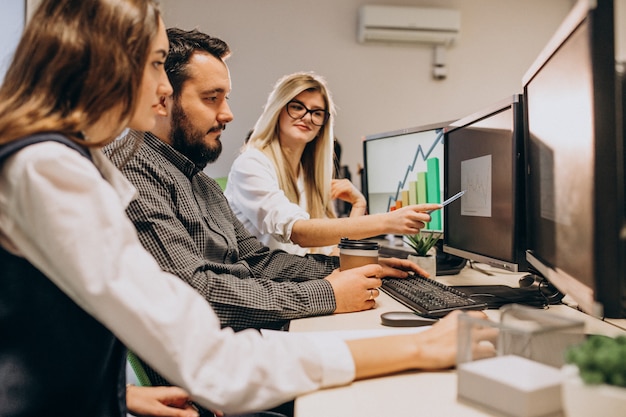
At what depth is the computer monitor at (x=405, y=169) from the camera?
5.47 ft

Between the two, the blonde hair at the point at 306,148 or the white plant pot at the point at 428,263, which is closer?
the white plant pot at the point at 428,263

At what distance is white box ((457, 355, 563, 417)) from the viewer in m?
0.52

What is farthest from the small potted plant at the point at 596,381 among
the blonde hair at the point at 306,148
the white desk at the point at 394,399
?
the blonde hair at the point at 306,148

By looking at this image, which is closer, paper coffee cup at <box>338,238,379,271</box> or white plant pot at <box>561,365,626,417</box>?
white plant pot at <box>561,365,626,417</box>

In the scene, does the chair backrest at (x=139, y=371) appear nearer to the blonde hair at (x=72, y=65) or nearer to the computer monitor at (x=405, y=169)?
the blonde hair at (x=72, y=65)

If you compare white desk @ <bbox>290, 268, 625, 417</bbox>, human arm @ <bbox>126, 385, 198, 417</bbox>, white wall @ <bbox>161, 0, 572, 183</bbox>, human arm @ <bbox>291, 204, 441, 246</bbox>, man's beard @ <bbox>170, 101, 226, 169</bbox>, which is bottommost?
human arm @ <bbox>126, 385, 198, 417</bbox>

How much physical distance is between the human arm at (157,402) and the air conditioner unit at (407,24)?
3.26 metres

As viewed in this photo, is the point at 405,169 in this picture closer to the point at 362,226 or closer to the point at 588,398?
the point at 362,226

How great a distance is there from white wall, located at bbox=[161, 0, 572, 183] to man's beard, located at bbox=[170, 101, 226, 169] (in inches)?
88.6

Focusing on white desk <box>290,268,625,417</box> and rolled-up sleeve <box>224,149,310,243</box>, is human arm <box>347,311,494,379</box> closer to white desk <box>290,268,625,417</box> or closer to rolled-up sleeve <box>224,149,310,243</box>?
white desk <box>290,268,625,417</box>

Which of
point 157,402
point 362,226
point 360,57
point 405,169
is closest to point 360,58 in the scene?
point 360,57

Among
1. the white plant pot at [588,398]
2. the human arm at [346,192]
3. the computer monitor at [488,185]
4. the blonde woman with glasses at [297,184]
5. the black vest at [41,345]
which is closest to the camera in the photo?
the white plant pot at [588,398]

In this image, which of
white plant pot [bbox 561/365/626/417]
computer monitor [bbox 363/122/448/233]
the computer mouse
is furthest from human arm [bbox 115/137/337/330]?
computer monitor [bbox 363/122/448/233]

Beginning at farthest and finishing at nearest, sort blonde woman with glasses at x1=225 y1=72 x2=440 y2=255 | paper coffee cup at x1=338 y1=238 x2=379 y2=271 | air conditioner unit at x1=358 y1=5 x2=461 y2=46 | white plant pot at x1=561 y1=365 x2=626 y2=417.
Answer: air conditioner unit at x1=358 y1=5 x2=461 y2=46 < blonde woman with glasses at x1=225 y1=72 x2=440 y2=255 < paper coffee cup at x1=338 y1=238 x2=379 y2=271 < white plant pot at x1=561 y1=365 x2=626 y2=417
